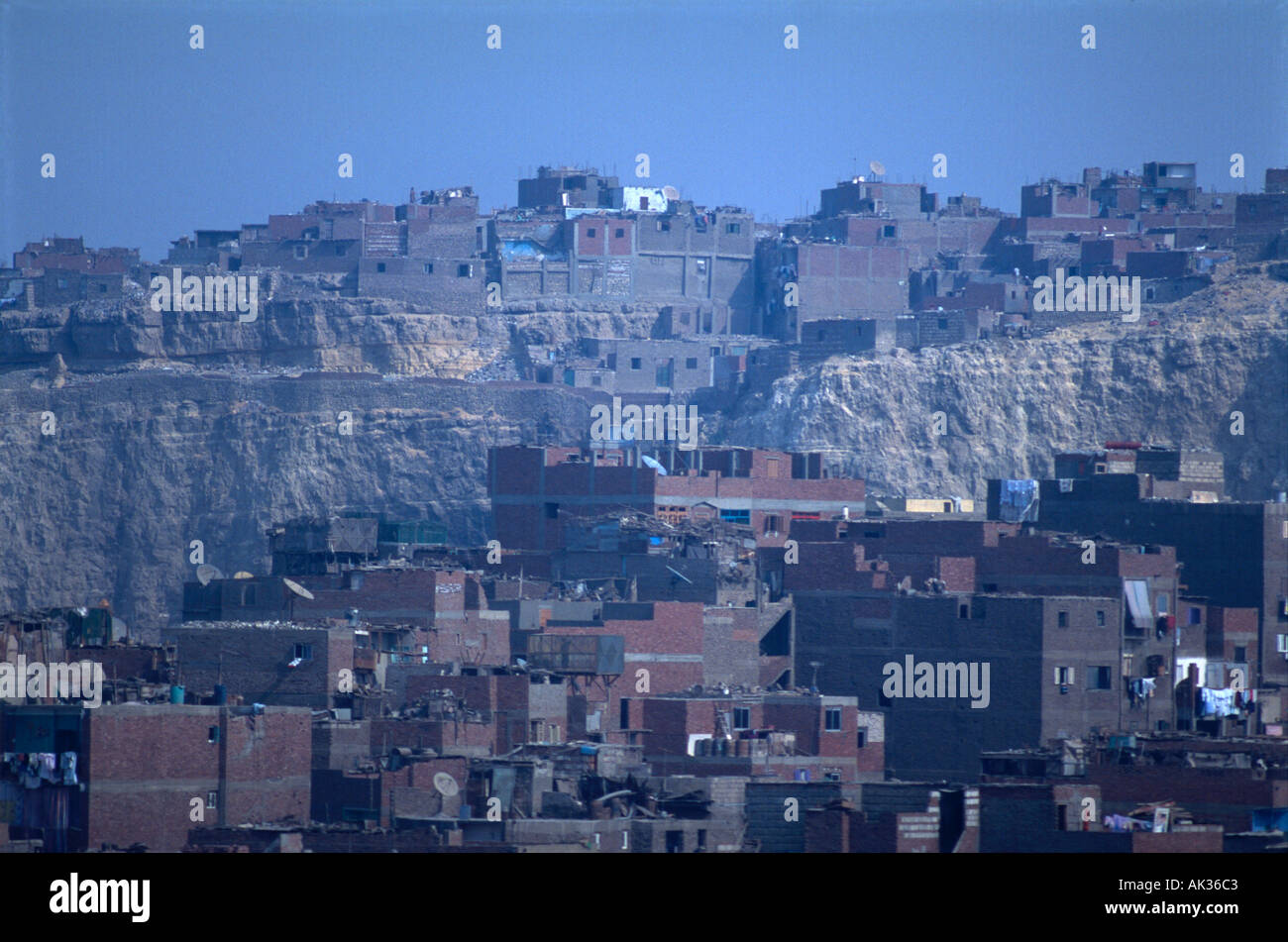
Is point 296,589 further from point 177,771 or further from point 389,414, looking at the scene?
point 389,414

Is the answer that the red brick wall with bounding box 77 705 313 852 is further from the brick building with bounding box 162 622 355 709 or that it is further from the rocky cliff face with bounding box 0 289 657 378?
the rocky cliff face with bounding box 0 289 657 378

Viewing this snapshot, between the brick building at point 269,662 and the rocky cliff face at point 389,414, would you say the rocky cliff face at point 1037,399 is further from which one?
the brick building at point 269,662

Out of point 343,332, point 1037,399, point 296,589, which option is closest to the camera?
point 296,589

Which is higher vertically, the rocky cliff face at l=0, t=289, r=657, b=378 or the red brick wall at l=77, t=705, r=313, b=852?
the rocky cliff face at l=0, t=289, r=657, b=378

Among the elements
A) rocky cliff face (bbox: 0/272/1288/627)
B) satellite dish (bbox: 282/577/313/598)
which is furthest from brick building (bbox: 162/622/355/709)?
rocky cliff face (bbox: 0/272/1288/627)

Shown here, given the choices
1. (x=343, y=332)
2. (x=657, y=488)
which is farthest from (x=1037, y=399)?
(x=343, y=332)

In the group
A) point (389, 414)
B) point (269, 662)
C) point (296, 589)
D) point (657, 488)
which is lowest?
point (269, 662)
